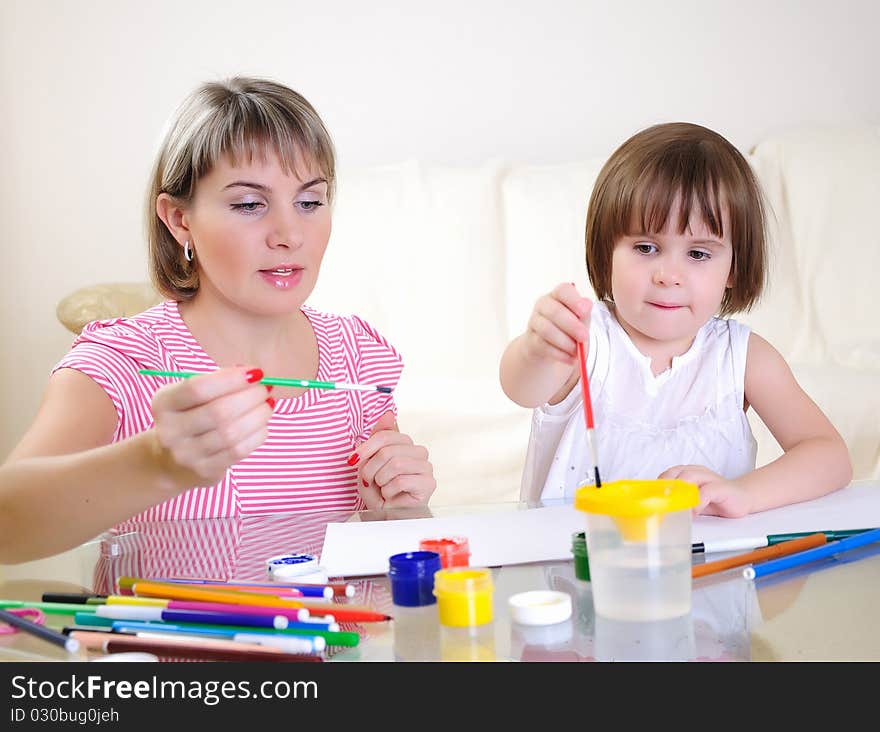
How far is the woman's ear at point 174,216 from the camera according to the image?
1.32 metres

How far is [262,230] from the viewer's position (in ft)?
4.02

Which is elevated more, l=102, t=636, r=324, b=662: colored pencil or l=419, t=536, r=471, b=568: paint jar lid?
l=419, t=536, r=471, b=568: paint jar lid

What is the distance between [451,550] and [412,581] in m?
0.10

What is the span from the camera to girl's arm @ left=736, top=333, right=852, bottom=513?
1.07m

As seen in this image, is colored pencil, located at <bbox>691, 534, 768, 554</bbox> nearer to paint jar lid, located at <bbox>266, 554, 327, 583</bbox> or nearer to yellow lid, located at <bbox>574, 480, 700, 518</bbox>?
yellow lid, located at <bbox>574, 480, 700, 518</bbox>

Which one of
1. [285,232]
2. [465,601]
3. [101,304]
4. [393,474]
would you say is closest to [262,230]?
[285,232]

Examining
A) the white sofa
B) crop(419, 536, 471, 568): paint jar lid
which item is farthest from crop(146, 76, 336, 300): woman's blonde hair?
the white sofa

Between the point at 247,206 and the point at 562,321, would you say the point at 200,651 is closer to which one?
the point at 562,321

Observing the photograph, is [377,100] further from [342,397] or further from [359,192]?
[342,397]

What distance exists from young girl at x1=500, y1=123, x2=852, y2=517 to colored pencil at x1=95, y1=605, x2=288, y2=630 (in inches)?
25.4

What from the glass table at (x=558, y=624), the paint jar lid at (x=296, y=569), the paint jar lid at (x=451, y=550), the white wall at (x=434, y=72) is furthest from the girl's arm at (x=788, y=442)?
the white wall at (x=434, y=72)

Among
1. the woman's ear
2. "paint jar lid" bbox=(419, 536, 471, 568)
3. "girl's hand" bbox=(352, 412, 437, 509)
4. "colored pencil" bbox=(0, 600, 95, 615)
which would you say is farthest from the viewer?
the woman's ear

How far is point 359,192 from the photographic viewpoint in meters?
2.82
